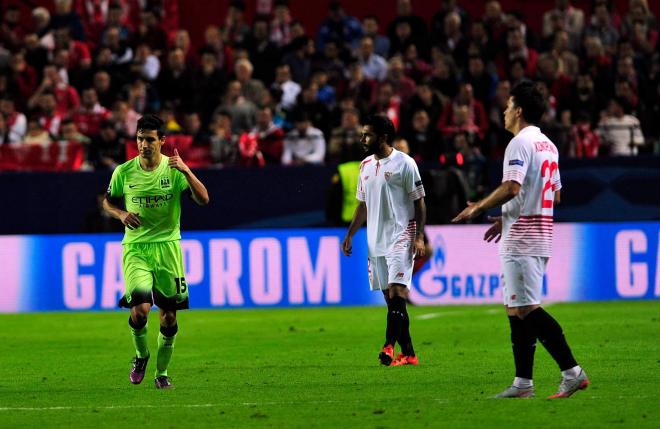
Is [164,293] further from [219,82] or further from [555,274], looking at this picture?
[219,82]

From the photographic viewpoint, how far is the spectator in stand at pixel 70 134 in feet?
65.4

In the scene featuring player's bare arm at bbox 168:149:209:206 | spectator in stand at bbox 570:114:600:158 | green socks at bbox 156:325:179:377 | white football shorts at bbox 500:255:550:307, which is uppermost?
spectator in stand at bbox 570:114:600:158

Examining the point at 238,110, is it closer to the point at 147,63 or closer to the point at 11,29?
the point at 147,63

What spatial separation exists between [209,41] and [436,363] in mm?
12588

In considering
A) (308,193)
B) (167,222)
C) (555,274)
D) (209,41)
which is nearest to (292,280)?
(308,193)

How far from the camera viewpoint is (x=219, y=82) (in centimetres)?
2208

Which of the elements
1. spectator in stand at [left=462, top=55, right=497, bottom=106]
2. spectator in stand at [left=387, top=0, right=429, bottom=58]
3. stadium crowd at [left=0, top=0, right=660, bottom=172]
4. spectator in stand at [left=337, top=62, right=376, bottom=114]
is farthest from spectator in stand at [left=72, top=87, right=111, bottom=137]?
spectator in stand at [left=462, top=55, right=497, bottom=106]

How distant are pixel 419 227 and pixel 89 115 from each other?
1059cm

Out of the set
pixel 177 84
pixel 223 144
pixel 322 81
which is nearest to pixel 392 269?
pixel 223 144

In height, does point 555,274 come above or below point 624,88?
below

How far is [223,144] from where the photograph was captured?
65.8 feet

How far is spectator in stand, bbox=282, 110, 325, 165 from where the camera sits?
2009 cm

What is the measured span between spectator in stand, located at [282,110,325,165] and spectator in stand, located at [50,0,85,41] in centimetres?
557

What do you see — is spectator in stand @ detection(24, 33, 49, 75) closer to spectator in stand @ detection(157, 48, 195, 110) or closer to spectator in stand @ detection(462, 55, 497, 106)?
spectator in stand @ detection(157, 48, 195, 110)
